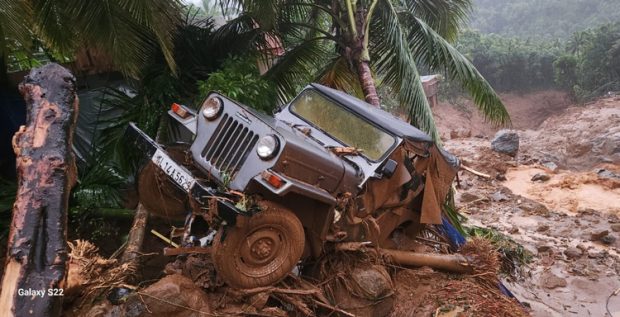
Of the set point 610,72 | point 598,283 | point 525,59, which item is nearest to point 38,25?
point 598,283

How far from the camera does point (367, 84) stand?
812cm

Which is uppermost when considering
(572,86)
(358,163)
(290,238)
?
(572,86)

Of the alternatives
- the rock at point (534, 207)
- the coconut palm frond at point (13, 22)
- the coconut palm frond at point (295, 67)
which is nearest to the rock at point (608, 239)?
the rock at point (534, 207)

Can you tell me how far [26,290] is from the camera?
2.44 meters

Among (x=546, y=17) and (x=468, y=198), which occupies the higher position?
(x=546, y=17)

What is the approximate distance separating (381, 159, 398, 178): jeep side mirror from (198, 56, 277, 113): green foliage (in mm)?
2410

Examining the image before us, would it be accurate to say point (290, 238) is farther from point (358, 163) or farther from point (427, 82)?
point (427, 82)

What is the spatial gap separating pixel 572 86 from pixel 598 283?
24.0 metres

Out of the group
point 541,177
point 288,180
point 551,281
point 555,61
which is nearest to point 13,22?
point 288,180

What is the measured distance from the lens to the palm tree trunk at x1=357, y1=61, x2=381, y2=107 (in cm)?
796

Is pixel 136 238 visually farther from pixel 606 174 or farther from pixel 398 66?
pixel 606 174

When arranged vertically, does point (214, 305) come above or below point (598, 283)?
below

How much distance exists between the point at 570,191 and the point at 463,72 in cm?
840

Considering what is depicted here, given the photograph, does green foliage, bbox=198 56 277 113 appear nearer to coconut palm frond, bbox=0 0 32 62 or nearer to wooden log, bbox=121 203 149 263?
wooden log, bbox=121 203 149 263
